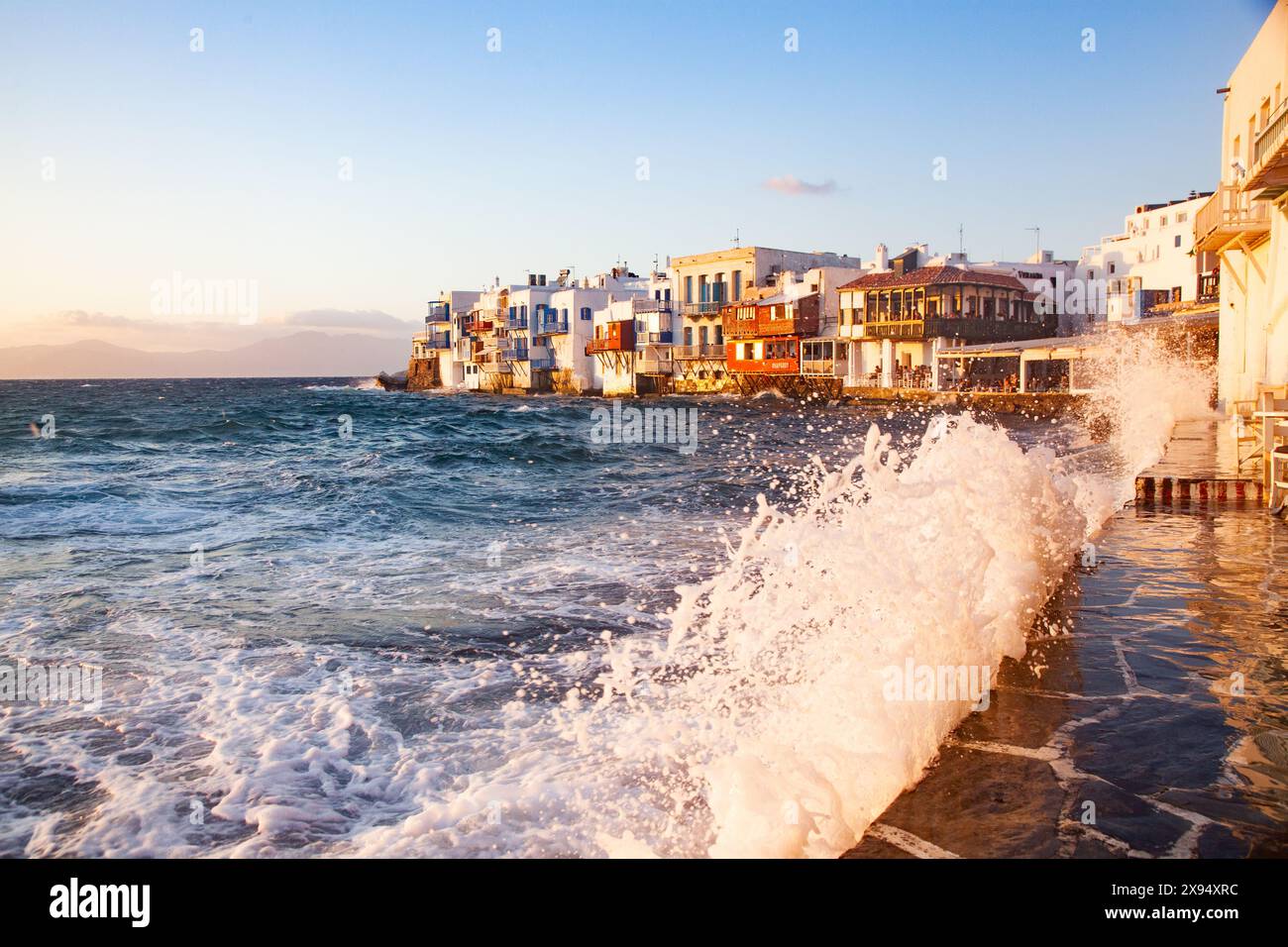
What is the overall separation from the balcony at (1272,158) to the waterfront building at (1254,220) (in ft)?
0.05

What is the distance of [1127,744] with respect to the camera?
4055 millimetres

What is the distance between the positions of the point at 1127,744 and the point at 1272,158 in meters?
15.3

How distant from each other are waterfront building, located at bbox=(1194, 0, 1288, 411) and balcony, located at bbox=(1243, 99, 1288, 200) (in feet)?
0.05

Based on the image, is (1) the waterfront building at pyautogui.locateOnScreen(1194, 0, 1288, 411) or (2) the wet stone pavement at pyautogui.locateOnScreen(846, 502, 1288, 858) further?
(1) the waterfront building at pyautogui.locateOnScreen(1194, 0, 1288, 411)

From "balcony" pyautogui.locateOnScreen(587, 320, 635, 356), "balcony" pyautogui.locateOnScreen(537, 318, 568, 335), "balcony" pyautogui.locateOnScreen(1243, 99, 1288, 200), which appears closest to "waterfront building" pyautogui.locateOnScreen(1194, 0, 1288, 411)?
"balcony" pyautogui.locateOnScreen(1243, 99, 1288, 200)

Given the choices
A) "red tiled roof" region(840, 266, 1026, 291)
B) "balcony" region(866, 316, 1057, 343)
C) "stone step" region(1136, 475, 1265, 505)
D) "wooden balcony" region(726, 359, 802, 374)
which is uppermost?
"red tiled roof" region(840, 266, 1026, 291)

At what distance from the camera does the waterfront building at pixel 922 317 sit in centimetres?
5084

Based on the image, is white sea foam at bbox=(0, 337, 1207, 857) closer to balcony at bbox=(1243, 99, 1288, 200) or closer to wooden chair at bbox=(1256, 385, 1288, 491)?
wooden chair at bbox=(1256, 385, 1288, 491)

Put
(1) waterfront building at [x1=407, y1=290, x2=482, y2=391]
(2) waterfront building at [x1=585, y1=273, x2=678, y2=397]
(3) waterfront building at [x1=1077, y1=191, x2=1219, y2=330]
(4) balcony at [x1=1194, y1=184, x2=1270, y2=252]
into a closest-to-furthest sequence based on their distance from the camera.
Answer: (4) balcony at [x1=1194, y1=184, x2=1270, y2=252] < (3) waterfront building at [x1=1077, y1=191, x2=1219, y2=330] < (2) waterfront building at [x1=585, y1=273, x2=678, y2=397] < (1) waterfront building at [x1=407, y1=290, x2=482, y2=391]

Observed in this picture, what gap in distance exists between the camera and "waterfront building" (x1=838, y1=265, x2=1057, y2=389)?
50.8 metres

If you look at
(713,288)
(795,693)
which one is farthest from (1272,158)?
(713,288)

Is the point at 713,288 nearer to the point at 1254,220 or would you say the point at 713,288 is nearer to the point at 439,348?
the point at 439,348

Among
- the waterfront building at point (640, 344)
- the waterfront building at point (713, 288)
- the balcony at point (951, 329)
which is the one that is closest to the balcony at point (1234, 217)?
the balcony at point (951, 329)
